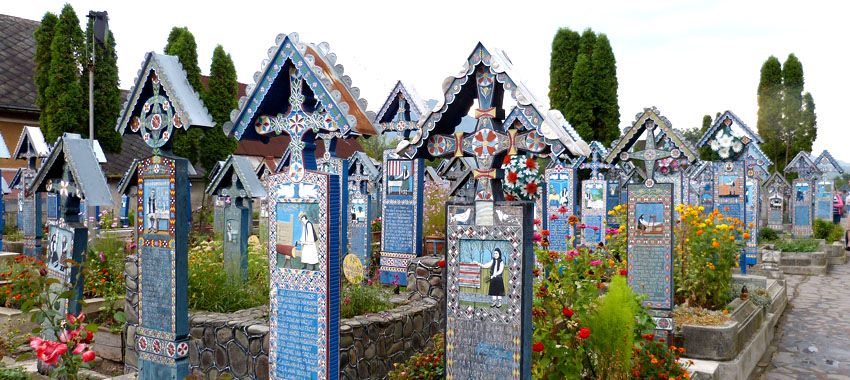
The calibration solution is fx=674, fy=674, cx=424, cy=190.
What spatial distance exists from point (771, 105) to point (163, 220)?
107 feet

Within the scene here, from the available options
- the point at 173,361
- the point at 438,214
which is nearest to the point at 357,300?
the point at 173,361

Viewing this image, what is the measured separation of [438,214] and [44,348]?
973cm

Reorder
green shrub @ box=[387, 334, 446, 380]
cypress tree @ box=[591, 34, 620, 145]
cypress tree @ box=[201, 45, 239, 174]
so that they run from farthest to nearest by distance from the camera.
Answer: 1. cypress tree @ box=[591, 34, 620, 145]
2. cypress tree @ box=[201, 45, 239, 174]
3. green shrub @ box=[387, 334, 446, 380]

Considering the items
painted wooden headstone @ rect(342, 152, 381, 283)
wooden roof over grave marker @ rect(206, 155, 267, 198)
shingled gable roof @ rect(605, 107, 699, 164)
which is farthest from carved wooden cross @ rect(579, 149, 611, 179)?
wooden roof over grave marker @ rect(206, 155, 267, 198)

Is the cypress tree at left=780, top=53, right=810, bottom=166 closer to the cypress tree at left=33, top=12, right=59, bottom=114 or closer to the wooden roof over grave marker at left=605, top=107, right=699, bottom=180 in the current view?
the wooden roof over grave marker at left=605, top=107, right=699, bottom=180

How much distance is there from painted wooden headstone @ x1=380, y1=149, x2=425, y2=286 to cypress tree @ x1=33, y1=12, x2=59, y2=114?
1465 cm

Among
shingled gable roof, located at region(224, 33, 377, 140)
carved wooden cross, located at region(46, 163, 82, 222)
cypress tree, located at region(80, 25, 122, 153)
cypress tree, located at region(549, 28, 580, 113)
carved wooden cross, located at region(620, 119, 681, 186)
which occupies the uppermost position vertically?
cypress tree, located at region(549, 28, 580, 113)

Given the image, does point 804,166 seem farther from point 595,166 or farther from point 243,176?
point 243,176

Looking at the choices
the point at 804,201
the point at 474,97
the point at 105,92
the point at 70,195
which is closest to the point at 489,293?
the point at 474,97

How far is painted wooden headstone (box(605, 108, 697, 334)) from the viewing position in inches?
308

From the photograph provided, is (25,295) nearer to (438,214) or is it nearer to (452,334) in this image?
(452,334)

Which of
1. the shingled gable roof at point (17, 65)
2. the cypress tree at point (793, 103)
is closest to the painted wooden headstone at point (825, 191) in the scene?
the cypress tree at point (793, 103)

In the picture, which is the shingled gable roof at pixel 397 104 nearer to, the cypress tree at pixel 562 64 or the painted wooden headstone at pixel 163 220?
the painted wooden headstone at pixel 163 220

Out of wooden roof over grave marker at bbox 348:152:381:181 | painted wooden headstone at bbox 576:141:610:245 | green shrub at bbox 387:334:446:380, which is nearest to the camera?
green shrub at bbox 387:334:446:380
